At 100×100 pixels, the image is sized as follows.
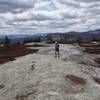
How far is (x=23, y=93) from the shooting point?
94.2 feet

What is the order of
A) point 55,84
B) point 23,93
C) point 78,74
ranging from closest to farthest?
point 23,93, point 55,84, point 78,74

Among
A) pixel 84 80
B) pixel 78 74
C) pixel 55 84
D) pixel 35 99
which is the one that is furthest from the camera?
pixel 78 74

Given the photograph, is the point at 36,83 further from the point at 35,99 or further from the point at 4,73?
the point at 4,73

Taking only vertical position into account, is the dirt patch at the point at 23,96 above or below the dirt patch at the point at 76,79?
below

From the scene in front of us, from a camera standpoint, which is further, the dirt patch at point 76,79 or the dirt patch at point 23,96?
the dirt patch at point 76,79

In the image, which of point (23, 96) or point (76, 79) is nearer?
point (23, 96)

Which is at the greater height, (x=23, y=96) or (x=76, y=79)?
(x=76, y=79)

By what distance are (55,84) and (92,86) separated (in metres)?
4.62

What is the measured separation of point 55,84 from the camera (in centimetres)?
3100

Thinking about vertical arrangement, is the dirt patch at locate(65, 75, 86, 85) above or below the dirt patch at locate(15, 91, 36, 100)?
above

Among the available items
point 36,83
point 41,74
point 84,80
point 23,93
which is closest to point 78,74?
point 84,80

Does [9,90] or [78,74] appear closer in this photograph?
[9,90]

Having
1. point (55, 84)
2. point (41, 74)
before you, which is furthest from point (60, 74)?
point (55, 84)

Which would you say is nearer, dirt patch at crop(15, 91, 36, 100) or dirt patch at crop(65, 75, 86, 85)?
dirt patch at crop(15, 91, 36, 100)
